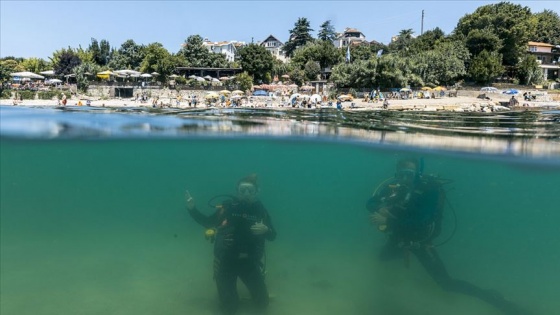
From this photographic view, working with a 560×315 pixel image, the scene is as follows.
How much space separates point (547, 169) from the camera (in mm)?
15602

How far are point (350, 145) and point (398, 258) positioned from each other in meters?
5.89

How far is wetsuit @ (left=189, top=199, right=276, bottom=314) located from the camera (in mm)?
7637

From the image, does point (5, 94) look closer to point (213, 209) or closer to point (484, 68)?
point (213, 209)

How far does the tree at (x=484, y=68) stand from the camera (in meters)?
55.2

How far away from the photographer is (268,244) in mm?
16141

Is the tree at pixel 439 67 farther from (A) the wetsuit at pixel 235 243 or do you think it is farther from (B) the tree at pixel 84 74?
(A) the wetsuit at pixel 235 243

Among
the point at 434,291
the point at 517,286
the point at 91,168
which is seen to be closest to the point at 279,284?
the point at 434,291

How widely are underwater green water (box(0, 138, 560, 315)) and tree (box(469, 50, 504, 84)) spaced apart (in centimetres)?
2925

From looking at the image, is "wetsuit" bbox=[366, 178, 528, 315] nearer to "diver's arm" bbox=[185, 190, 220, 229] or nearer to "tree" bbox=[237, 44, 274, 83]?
"diver's arm" bbox=[185, 190, 220, 229]

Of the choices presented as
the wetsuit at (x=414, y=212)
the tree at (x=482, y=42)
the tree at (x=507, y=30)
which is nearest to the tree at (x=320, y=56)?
the tree at (x=482, y=42)

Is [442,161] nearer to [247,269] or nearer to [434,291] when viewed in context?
[434,291]

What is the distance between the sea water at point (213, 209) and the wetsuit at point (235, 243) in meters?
1.61

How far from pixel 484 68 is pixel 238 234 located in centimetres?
5605

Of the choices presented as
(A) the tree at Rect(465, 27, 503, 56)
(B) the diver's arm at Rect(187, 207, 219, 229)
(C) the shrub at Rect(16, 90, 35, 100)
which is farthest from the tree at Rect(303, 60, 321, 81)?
(B) the diver's arm at Rect(187, 207, 219, 229)
